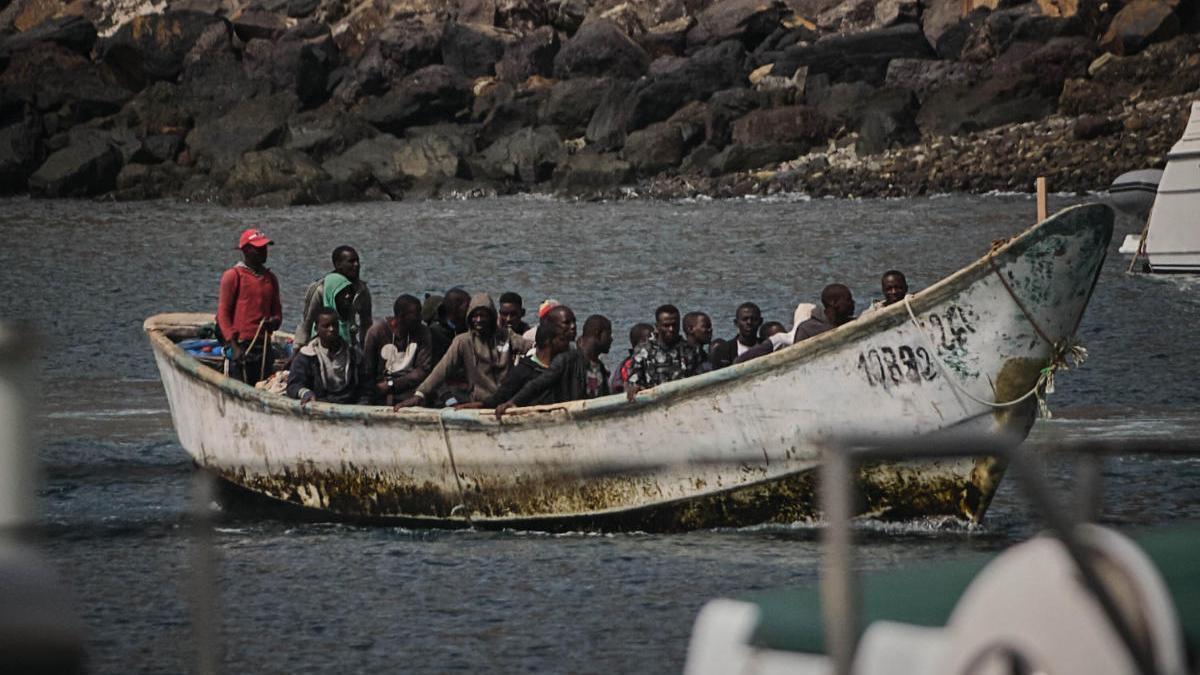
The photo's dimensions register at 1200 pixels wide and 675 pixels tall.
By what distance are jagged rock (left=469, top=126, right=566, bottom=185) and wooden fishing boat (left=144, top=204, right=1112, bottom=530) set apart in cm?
5373

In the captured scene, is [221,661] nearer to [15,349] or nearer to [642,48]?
[15,349]

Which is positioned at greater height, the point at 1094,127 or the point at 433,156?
the point at 433,156

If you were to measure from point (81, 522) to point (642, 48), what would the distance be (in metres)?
61.1

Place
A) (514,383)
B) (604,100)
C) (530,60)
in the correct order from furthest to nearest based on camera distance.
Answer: (530,60)
(604,100)
(514,383)

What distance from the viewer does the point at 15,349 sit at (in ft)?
11.5

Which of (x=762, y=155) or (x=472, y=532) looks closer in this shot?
(x=472, y=532)

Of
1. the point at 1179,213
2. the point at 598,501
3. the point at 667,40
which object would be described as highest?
the point at 667,40

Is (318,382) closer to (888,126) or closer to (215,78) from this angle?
(888,126)

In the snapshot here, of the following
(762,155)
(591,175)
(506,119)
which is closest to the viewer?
(762,155)

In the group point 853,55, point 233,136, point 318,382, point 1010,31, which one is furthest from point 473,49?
point 318,382

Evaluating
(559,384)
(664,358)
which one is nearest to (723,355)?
(664,358)

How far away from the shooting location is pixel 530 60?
7750 centimetres

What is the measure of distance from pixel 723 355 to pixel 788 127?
50.8 m

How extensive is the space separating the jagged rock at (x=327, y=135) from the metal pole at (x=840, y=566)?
66.6m
